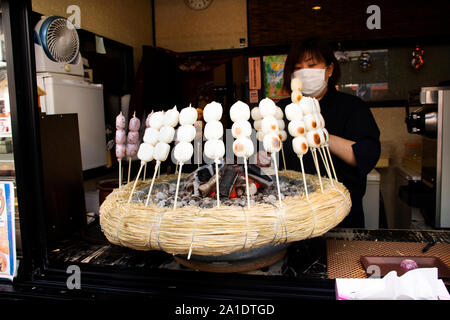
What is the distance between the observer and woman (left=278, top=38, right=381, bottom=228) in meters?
1.98

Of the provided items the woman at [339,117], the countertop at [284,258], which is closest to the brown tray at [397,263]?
the countertop at [284,258]

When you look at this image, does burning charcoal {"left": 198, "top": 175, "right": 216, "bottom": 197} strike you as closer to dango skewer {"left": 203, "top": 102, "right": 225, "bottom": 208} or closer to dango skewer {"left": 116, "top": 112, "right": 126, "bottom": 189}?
dango skewer {"left": 203, "top": 102, "right": 225, "bottom": 208}

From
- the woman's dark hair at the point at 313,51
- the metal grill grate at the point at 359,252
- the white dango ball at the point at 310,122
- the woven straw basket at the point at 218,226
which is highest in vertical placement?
the woman's dark hair at the point at 313,51

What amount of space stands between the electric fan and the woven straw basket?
212 centimetres

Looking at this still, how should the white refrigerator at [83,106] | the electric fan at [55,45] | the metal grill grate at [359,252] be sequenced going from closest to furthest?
the metal grill grate at [359,252] < the electric fan at [55,45] < the white refrigerator at [83,106]

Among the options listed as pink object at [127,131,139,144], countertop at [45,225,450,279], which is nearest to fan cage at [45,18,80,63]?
pink object at [127,131,139,144]

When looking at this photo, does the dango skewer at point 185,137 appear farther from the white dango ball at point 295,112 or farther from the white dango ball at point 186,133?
the white dango ball at point 295,112

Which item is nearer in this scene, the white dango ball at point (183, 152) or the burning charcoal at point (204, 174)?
the white dango ball at point (183, 152)

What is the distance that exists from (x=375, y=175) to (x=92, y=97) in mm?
3129

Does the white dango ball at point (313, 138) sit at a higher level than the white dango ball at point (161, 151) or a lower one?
higher

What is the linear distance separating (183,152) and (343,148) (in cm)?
101

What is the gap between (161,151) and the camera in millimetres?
1403

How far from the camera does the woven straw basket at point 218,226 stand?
111 cm
